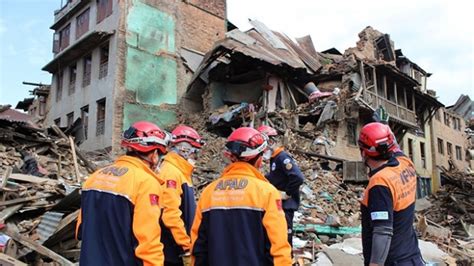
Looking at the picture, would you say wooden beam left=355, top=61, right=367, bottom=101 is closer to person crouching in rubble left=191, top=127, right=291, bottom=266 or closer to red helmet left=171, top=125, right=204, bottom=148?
red helmet left=171, top=125, right=204, bottom=148

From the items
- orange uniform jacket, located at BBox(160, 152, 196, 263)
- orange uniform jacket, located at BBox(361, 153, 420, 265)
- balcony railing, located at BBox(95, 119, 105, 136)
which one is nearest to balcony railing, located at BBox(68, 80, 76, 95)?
balcony railing, located at BBox(95, 119, 105, 136)

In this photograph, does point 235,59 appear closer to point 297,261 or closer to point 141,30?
point 141,30

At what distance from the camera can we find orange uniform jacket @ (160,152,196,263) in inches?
129

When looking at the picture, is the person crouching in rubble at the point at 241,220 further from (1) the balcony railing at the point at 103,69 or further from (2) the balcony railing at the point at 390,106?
(1) the balcony railing at the point at 103,69

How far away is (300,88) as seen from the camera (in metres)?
21.7

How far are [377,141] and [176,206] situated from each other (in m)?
1.57

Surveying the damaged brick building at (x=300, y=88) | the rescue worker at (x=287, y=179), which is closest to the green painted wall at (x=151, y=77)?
the damaged brick building at (x=300, y=88)

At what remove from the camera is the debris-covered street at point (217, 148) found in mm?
2820

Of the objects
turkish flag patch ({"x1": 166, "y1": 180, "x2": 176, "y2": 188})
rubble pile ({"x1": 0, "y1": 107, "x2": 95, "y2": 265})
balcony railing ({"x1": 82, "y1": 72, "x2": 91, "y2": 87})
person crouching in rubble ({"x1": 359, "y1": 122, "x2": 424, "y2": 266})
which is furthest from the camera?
balcony railing ({"x1": 82, "y1": 72, "x2": 91, "y2": 87})

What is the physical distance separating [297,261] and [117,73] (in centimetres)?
1717

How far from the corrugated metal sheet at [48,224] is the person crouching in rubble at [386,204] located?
13.6 ft

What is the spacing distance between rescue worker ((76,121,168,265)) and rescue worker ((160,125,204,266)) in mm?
518

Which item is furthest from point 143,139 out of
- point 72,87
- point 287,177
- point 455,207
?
point 72,87

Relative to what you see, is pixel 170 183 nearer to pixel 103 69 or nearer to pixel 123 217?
pixel 123 217
